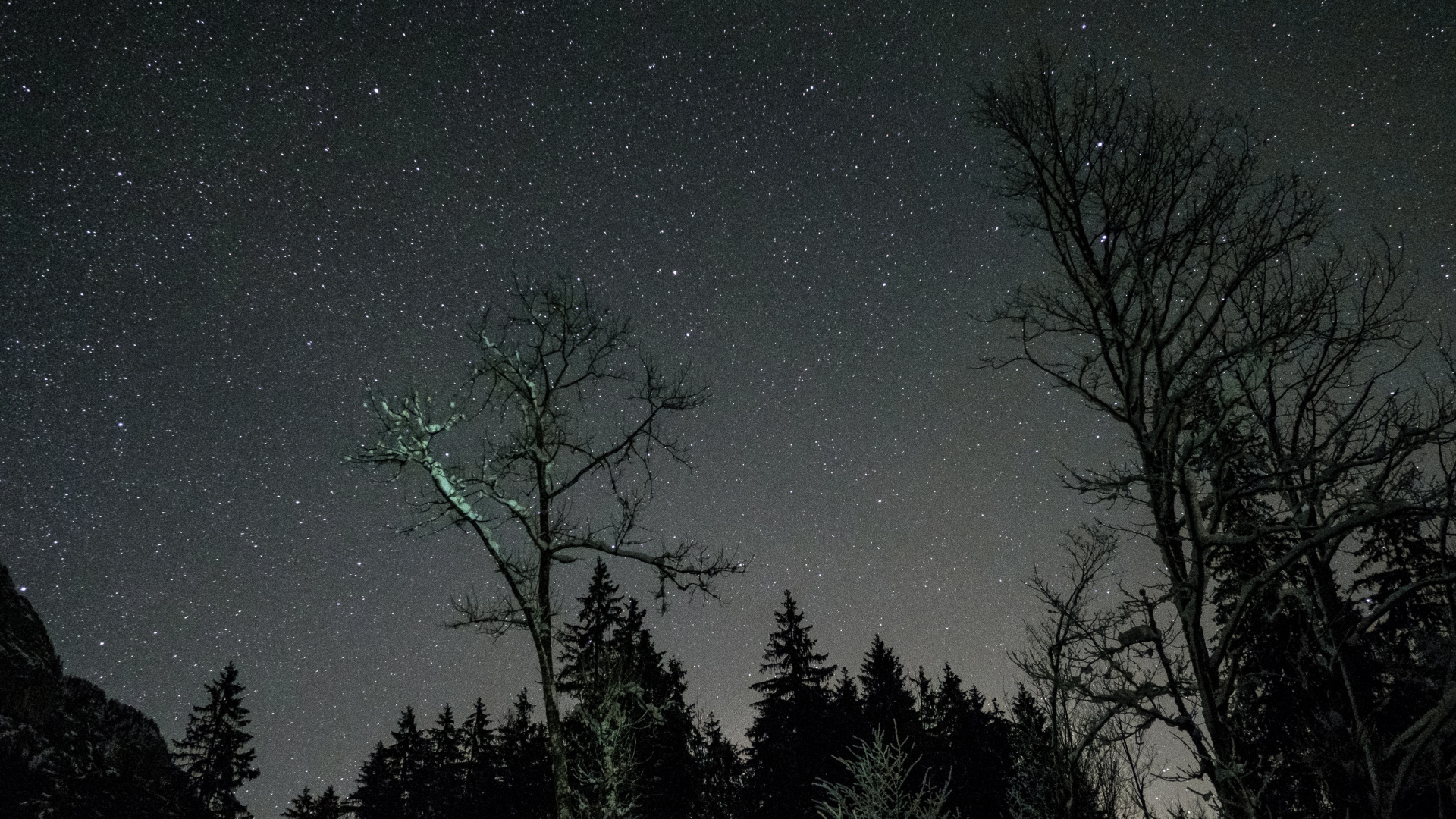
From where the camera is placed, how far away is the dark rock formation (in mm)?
30516

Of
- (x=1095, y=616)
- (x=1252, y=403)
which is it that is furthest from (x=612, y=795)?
(x=1252, y=403)

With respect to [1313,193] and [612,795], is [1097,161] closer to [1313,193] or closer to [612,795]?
[1313,193]

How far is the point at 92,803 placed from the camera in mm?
30922

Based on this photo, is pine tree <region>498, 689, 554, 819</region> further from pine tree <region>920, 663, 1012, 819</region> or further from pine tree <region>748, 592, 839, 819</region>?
pine tree <region>920, 663, 1012, 819</region>

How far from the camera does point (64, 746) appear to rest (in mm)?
35250

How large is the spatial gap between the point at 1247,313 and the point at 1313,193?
1.08 m

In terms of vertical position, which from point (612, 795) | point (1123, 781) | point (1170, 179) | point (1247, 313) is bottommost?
point (1123, 781)

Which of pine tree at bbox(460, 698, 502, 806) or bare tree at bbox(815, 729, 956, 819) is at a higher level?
pine tree at bbox(460, 698, 502, 806)

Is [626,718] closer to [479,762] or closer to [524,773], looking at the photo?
[524,773]

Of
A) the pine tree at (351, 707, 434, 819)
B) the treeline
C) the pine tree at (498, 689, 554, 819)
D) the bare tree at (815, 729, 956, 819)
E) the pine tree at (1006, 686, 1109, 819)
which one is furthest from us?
the pine tree at (351, 707, 434, 819)

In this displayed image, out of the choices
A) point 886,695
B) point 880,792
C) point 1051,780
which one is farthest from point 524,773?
point 880,792

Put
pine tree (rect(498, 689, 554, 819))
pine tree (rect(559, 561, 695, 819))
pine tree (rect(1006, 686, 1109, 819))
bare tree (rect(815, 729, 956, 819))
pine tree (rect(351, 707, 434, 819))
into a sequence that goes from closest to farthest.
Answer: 1. bare tree (rect(815, 729, 956, 819))
2. pine tree (rect(1006, 686, 1109, 819))
3. pine tree (rect(559, 561, 695, 819))
4. pine tree (rect(498, 689, 554, 819))
5. pine tree (rect(351, 707, 434, 819))

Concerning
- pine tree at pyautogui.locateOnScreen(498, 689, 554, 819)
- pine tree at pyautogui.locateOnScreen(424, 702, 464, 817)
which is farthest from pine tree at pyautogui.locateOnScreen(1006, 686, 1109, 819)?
pine tree at pyautogui.locateOnScreen(424, 702, 464, 817)

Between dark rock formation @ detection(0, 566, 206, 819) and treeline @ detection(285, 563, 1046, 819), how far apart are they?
41.3ft
